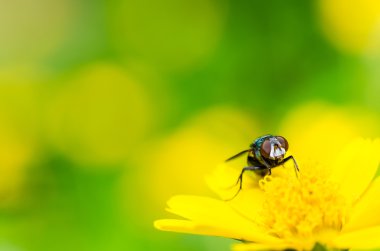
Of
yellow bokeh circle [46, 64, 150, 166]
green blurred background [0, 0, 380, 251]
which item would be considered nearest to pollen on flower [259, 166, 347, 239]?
green blurred background [0, 0, 380, 251]

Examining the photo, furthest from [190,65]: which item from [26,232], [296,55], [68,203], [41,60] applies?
[26,232]

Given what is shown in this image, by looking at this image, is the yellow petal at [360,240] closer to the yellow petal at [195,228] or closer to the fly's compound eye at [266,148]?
Result: the yellow petal at [195,228]

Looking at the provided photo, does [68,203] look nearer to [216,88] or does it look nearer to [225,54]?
[216,88]

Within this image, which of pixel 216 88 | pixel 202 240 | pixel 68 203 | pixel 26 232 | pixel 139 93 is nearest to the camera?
pixel 202 240

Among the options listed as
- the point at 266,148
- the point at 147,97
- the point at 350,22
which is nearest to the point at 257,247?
the point at 266,148

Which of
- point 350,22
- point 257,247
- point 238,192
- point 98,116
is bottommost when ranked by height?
point 257,247

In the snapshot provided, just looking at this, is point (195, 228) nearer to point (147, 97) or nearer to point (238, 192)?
point (238, 192)
